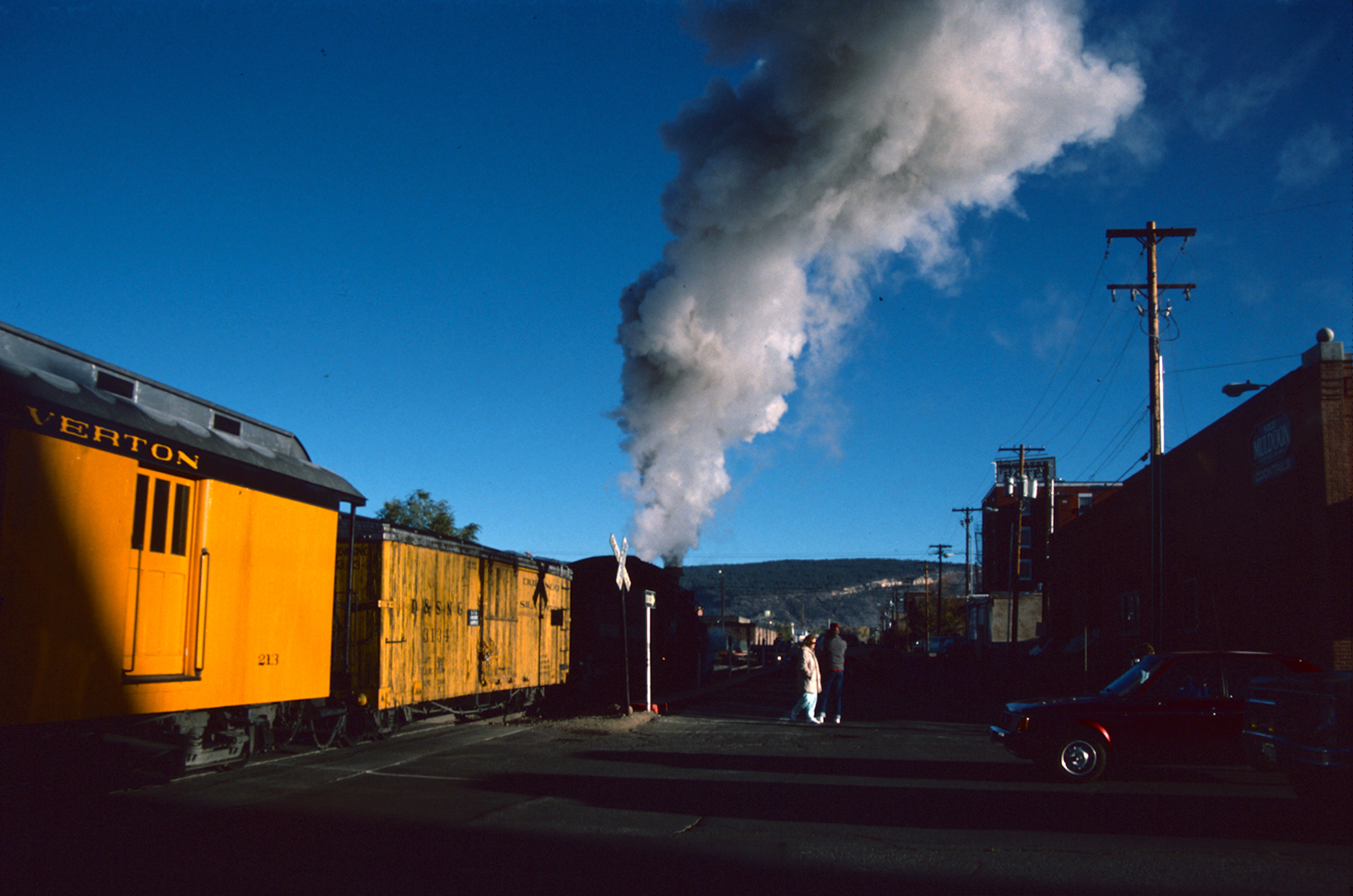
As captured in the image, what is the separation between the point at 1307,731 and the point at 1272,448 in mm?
13230

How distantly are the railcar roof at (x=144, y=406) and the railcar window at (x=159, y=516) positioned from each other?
446 millimetres

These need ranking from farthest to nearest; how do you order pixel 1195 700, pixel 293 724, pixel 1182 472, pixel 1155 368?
1. pixel 1182 472
2. pixel 1155 368
3. pixel 293 724
4. pixel 1195 700

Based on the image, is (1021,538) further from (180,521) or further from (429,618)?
(180,521)

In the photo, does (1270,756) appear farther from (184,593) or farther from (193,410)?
(193,410)

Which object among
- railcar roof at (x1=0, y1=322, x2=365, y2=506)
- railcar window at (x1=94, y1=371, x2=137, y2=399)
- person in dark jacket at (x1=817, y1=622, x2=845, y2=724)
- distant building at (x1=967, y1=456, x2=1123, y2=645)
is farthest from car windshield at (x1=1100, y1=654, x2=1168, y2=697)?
distant building at (x1=967, y1=456, x2=1123, y2=645)

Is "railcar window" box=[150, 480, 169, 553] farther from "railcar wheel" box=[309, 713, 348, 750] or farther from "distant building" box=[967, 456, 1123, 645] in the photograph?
"distant building" box=[967, 456, 1123, 645]

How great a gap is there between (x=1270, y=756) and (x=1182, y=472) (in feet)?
57.9

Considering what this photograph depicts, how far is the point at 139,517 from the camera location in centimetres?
804

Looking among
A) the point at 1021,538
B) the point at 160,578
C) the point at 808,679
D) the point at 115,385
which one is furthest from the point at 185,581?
the point at 1021,538

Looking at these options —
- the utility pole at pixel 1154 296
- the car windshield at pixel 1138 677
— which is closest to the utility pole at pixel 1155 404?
the utility pole at pixel 1154 296

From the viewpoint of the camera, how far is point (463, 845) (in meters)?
6.66

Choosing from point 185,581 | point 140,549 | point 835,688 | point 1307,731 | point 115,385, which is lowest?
point 835,688

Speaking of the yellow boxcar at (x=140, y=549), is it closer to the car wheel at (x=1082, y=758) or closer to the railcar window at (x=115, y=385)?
the railcar window at (x=115, y=385)

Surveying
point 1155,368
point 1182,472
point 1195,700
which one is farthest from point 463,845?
point 1182,472
